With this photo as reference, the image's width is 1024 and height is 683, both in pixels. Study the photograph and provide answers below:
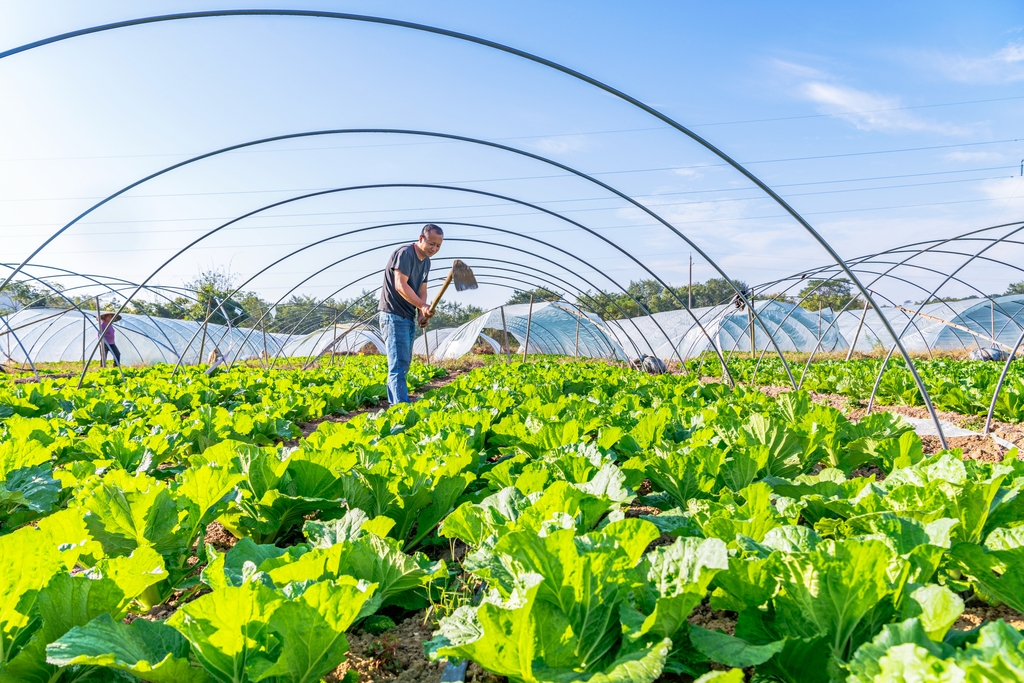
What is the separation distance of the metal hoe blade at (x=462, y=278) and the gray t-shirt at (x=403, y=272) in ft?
6.86

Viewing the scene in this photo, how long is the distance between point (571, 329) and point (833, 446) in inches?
812

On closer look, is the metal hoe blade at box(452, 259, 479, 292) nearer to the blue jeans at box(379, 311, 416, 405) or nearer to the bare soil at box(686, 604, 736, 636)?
the blue jeans at box(379, 311, 416, 405)

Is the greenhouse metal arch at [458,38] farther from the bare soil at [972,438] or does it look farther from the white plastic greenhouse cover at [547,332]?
the white plastic greenhouse cover at [547,332]

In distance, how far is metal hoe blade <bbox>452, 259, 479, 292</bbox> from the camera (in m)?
8.72

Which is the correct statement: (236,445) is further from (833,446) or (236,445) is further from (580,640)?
(833,446)

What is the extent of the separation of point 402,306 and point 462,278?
2470 millimetres

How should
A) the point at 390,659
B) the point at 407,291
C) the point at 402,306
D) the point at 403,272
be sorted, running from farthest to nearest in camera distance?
the point at 402,306 → the point at 403,272 → the point at 407,291 → the point at 390,659

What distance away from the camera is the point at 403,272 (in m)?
6.35

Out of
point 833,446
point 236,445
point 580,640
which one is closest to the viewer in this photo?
point 580,640

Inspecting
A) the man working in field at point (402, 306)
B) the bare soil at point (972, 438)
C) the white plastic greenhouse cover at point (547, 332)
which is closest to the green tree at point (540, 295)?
the white plastic greenhouse cover at point (547, 332)

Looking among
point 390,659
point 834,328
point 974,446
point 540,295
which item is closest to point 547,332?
point 540,295

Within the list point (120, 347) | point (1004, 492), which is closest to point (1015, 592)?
point (1004, 492)

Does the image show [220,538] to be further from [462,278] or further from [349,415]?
[462,278]

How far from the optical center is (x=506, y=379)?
27.2ft
